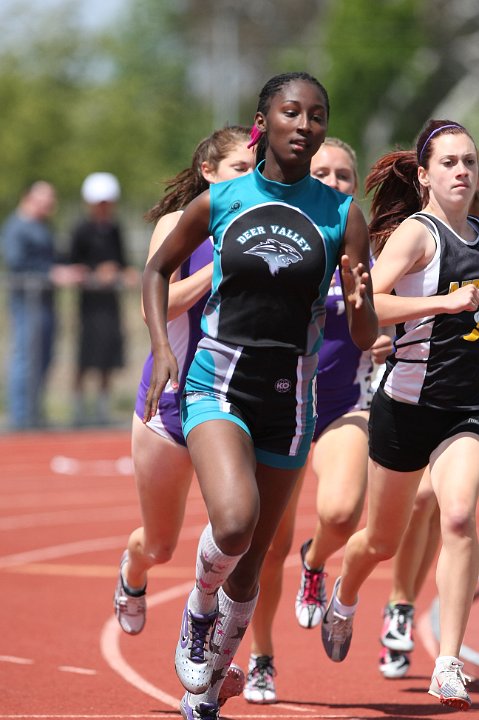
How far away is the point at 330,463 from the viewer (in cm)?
701

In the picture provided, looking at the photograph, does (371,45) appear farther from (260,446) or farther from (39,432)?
(260,446)

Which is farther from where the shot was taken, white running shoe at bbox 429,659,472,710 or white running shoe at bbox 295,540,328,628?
white running shoe at bbox 295,540,328,628

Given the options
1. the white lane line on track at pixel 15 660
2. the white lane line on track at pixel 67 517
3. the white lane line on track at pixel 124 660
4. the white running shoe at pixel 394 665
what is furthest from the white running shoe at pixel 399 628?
the white lane line on track at pixel 67 517

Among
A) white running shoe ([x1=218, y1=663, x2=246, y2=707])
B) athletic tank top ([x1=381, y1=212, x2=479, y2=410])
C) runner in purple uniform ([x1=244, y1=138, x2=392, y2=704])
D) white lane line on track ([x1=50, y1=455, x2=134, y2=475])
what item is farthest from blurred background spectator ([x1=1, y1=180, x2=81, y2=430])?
Answer: white running shoe ([x1=218, y1=663, x2=246, y2=707])

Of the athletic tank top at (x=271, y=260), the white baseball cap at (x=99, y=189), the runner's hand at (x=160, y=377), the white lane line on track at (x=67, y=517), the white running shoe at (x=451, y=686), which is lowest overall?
the white lane line on track at (x=67, y=517)

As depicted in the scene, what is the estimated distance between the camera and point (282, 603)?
9.34 metres

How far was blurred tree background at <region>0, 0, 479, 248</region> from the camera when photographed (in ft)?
167

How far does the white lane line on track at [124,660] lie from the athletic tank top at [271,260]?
1.99 meters

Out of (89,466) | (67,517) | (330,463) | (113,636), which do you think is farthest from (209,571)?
(89,466)

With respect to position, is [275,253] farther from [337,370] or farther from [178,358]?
[337,370]

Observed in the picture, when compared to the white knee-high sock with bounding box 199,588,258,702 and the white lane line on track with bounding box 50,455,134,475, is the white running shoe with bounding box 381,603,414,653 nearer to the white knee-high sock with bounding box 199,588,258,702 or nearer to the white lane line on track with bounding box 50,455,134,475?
the white knee-high sock with bounding box 199,588,258,702

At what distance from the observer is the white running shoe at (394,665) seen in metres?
7.30

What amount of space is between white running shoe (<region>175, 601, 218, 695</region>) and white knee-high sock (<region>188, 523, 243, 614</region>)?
0.13ft

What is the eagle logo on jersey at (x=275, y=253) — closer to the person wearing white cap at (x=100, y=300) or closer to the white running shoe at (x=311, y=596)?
the white running shoe at (x=311, y=596)
